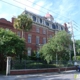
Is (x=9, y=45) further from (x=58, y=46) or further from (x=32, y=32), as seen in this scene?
(x=32, y=32)

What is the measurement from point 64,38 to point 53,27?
2316cm

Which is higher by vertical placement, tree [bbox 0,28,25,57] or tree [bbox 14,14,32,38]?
tree [bbox 14,14,32,38]

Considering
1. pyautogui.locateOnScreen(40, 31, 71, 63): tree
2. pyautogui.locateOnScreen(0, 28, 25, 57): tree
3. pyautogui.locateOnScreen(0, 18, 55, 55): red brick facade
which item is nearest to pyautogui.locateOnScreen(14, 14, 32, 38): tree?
pyautogui.locateOnScreen(0, 18, 55, 55): red brick facade

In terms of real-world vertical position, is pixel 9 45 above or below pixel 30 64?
above

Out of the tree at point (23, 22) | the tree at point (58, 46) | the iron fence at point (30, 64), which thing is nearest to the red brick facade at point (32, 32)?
the tree at point (23, 22)

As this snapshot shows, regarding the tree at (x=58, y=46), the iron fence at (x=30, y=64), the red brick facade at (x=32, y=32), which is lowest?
the iron fence at (x=30, y=64)

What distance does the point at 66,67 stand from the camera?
2798 centimetres

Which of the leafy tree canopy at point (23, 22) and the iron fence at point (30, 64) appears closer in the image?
the iron fence at point (30, 64)

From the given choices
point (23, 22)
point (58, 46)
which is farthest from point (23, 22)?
point (58, 46)

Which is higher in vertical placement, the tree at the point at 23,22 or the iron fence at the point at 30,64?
the tree at the point at 23,22

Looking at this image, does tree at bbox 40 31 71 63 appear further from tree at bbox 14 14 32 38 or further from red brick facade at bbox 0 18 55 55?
red brick facade at bbox 0 18 55 55

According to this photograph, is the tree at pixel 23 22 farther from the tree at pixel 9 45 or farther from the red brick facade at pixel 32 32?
the tree at pixel 9 45

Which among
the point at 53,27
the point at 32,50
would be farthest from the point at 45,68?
the point at 53,27

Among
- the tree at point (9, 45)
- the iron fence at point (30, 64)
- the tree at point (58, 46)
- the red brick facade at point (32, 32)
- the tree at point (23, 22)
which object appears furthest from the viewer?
the red brick facade at point (32, 32)
